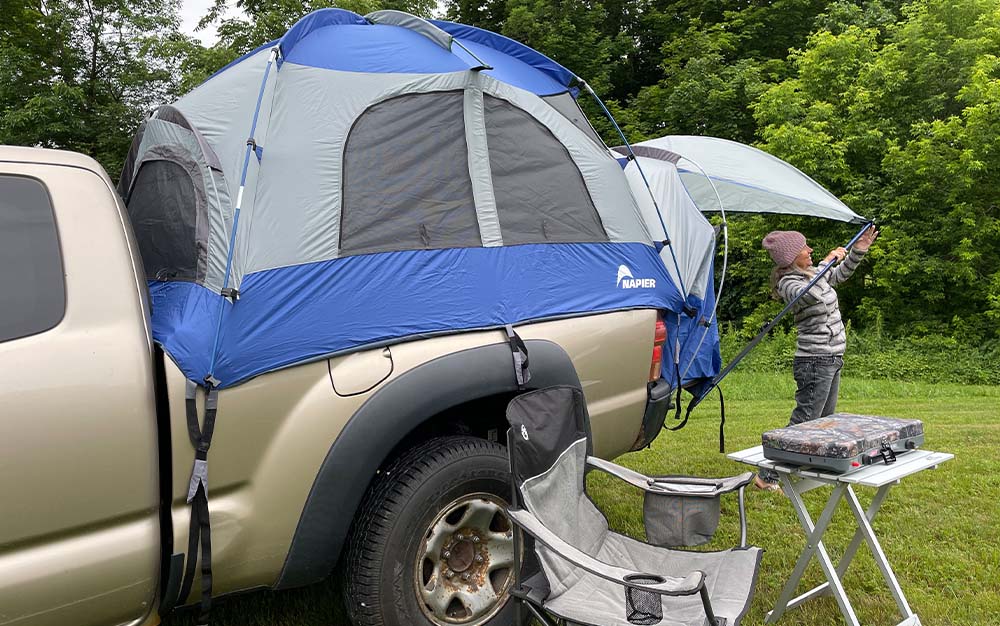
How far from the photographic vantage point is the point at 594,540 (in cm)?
313

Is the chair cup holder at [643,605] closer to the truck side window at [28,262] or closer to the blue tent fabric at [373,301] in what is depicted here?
the blue tent fabric at [373,301]

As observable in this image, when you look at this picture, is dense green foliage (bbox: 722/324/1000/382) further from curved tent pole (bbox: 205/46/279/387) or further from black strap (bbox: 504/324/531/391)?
curved tent pole (bbox: 205/46/279/387)

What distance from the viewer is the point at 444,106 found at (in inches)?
132

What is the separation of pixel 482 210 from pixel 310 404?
1156 millimetres

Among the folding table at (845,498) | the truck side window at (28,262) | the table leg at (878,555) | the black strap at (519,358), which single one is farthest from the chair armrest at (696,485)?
the truck side window at (28,262)

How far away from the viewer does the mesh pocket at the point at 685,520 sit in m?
3.08

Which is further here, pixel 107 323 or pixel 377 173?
pixel 377 173

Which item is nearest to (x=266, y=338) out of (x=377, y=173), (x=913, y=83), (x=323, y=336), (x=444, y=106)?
(x=323, y=336)

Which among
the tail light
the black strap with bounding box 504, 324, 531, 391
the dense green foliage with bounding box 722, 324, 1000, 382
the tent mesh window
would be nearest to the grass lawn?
the tail light

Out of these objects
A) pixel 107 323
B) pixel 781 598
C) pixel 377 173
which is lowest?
pixel 781 598

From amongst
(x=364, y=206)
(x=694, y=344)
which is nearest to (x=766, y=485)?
(x=694, y=344)

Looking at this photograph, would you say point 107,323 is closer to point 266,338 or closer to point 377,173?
point 266,338

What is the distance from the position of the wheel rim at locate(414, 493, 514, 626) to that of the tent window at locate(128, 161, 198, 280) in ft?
4.42

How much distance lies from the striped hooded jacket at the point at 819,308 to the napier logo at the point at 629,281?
175cm
